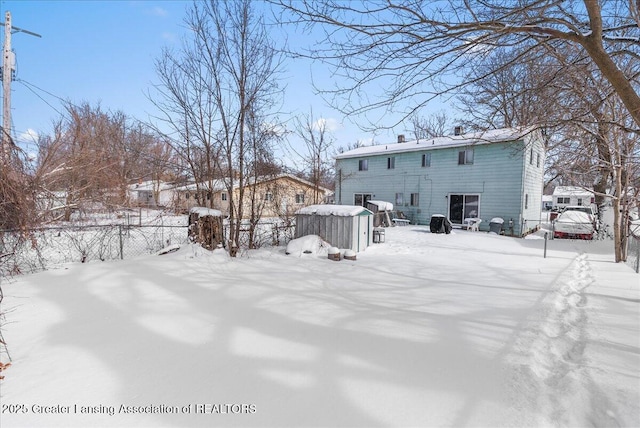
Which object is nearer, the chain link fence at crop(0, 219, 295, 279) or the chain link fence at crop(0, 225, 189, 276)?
the chain link fence at crop(0, 219, 295, 279)

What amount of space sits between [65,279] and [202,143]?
166 inches

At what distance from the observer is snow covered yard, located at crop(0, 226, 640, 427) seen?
6.56 feet

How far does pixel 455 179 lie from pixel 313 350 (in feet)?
49.1

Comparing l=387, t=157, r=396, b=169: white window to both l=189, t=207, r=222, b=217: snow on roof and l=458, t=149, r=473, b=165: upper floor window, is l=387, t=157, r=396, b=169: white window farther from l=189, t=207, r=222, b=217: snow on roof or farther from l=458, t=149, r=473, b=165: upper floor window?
l=189, t=207, r=222, b=217: snow on roof

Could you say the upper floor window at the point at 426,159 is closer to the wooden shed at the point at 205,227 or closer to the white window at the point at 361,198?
the white window at the point at 361,198

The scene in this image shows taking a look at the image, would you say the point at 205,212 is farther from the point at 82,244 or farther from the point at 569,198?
the point at 569,198

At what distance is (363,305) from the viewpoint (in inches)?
161

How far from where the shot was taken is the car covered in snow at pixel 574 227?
464 inches

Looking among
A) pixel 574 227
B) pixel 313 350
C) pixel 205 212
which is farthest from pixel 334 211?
pixel 574 227

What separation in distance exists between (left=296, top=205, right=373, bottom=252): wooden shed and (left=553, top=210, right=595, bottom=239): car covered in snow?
9.36m

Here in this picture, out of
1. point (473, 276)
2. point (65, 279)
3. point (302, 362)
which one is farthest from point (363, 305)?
point (65, 279)

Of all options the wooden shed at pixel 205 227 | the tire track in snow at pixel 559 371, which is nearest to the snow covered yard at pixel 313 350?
the tire track in snow at pixel 559 371

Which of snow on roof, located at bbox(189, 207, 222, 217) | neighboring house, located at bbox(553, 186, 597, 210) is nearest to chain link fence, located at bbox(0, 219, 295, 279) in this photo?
snow on roof, located at bbox(189, 207, 222, 217)

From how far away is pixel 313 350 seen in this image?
9.15 ft
